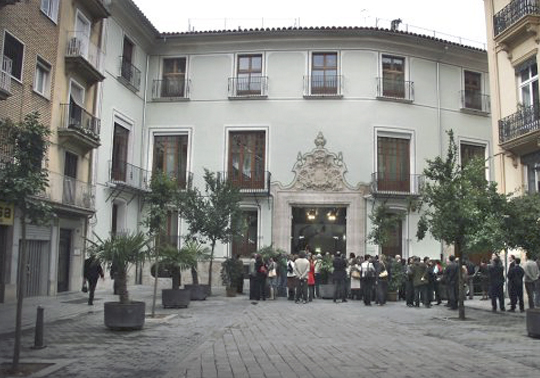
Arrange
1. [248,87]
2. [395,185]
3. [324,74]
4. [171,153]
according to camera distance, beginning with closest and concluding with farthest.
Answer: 1. [395,185]
2. [324,74]
3. [248,87]
4. [171,153]

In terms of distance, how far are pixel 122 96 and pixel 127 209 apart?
5395mm

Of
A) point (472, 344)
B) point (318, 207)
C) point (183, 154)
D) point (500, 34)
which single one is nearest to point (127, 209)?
point (183, 154)

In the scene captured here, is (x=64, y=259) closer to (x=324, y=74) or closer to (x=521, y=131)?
(x=324, y=74)

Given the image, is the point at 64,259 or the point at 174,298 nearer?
the point at 174,298

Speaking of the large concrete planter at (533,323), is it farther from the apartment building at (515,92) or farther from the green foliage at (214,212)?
the green foliage at (214,212)

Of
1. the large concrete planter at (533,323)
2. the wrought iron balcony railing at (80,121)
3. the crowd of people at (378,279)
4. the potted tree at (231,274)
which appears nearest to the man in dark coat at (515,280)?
the crowd of people at (378,279)

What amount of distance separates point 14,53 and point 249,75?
1276 cm

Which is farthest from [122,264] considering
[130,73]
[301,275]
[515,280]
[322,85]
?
[322,85]

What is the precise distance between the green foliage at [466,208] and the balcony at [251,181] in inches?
484

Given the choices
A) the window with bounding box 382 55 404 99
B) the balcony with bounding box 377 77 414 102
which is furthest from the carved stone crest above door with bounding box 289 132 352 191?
the window with bounding box 382 55 404 99

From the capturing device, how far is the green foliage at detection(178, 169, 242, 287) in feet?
69.7

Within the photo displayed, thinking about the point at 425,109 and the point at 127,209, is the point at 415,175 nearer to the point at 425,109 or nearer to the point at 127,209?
the point at 425,109

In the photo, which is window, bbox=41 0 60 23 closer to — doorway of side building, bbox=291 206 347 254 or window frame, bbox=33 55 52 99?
window frame, bbox=33 55 52 99

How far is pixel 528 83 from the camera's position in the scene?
19.8 metres
